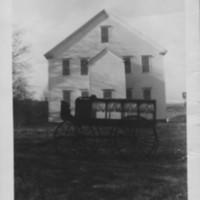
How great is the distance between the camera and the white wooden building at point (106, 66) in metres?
1.64

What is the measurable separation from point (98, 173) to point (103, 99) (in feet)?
1.11

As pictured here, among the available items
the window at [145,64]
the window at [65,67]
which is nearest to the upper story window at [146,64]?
the window at [145,64]

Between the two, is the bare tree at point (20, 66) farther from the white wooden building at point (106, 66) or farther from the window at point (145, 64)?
the window at point (145, 64)

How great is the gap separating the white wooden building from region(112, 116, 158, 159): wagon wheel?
0.09m

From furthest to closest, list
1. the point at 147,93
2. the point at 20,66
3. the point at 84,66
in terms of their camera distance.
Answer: the point at 20,66
the point at 84,66
the point at 147,93

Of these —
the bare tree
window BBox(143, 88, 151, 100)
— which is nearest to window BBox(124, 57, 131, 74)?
window BBox(143, 88, 151, 100)

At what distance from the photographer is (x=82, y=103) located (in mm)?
1737

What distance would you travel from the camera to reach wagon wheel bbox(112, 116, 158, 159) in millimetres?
1644

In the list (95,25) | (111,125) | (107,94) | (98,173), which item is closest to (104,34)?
(95,25)

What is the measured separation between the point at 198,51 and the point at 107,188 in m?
0.70

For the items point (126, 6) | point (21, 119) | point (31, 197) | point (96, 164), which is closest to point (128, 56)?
point (126, 6)

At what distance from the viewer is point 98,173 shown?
5.63 ft

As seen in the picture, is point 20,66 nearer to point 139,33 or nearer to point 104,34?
point 104,34

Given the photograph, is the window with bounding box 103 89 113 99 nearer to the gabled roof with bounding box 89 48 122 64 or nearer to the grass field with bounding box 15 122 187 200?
the gabled roof with bounding box 89 48 122 64
